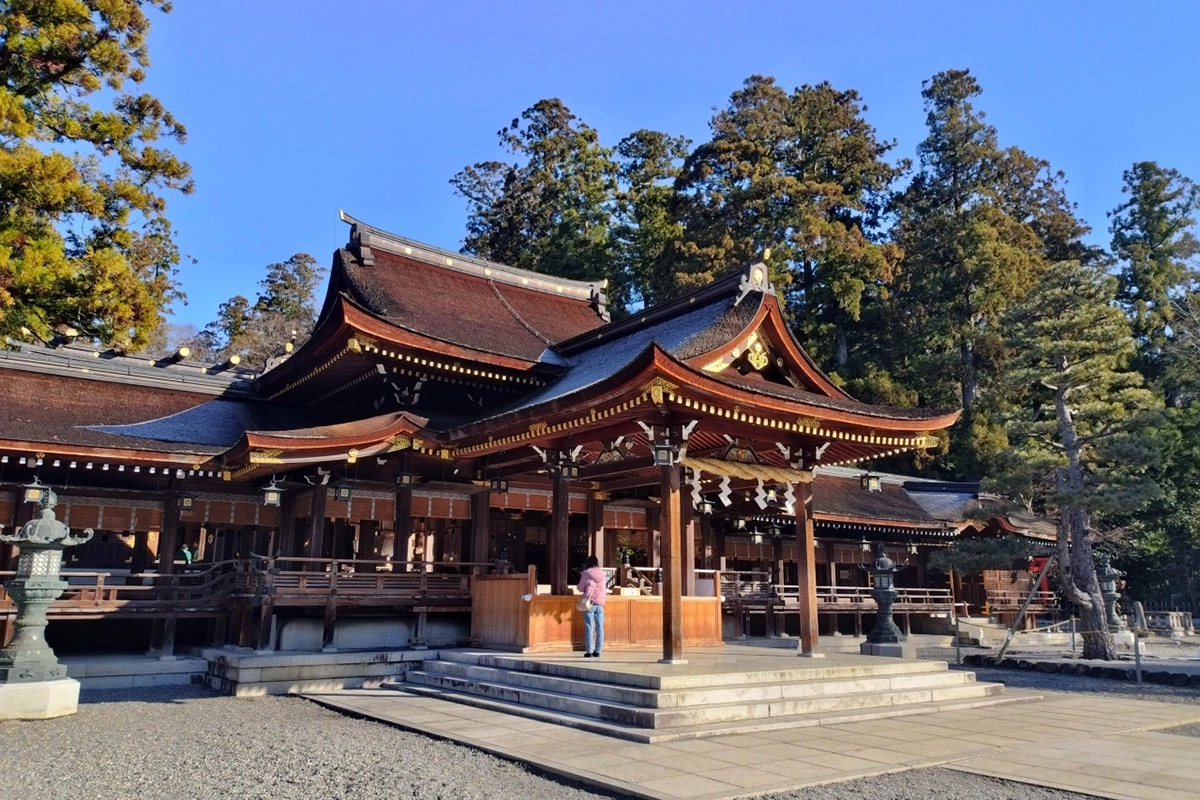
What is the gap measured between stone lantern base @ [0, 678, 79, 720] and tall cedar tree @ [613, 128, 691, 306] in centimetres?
3395

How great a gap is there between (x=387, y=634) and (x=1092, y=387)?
18600 mm

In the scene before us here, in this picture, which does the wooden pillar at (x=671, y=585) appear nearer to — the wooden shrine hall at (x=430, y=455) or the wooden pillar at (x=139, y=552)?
the wooden shrine hall at (x=430, y=455)

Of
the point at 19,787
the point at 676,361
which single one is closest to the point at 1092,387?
the point at 676,361

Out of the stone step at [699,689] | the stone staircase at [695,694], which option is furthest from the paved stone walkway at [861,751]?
the stone step at [699,689]

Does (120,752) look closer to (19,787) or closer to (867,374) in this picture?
(19,787)

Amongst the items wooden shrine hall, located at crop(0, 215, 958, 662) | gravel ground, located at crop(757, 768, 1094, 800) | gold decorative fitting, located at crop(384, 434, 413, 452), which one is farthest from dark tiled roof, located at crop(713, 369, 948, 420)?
gravel ground, located at crop(757, 768, 1094, 800)

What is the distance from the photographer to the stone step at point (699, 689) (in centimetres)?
965

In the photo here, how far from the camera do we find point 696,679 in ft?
32.9

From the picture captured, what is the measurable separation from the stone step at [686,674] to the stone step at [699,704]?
27 cm

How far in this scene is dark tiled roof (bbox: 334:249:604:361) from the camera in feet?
60.8

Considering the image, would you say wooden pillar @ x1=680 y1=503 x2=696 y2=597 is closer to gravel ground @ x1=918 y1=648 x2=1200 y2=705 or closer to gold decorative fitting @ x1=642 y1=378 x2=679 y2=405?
gravel ground @ x1=918 y1=648 x2=1200 y2=705

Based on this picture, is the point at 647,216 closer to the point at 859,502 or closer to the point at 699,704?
the point at 859,502

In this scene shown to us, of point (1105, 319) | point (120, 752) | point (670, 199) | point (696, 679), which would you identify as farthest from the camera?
point (670, 199)

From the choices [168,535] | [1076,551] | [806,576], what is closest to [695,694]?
[806,576]
